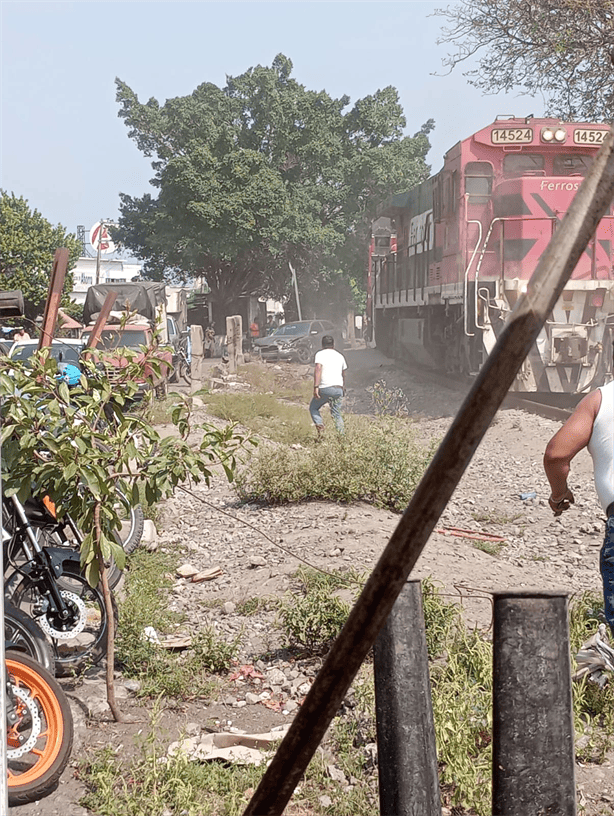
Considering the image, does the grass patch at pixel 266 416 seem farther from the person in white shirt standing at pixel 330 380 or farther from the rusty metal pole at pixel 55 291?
the rusty metal pole at pixel 55 291

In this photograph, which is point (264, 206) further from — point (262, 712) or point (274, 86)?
point (262, 712)

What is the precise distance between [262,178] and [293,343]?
10429mm

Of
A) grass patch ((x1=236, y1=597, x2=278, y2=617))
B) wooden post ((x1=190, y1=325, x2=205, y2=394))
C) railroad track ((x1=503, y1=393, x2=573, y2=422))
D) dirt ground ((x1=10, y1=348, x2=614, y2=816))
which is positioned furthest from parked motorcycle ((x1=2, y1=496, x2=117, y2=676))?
wooden post ((x1=190, y1=325, x2=205, y2=394))

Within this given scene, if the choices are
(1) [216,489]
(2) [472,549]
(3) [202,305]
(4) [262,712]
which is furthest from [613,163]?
(3) [202,305]

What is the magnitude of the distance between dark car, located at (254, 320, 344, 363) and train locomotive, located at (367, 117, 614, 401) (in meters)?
16.4

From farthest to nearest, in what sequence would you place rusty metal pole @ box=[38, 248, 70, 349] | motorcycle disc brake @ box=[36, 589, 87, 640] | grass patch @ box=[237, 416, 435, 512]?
1. grass patch @ box=[237, 416, 435, 512]
2. motorcycle disc brake @ box=[36, 589, 87, 640]
3. rusty metal pole @ box=[38, 248, 70, 349]

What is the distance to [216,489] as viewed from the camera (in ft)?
33.5

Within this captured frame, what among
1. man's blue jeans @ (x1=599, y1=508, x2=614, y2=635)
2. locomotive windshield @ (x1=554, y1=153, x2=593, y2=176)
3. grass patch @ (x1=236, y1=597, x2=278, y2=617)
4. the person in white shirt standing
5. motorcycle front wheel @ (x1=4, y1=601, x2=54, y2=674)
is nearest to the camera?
man's blue jeans @ (x1=599, y1=508, x2=614, y2=635)

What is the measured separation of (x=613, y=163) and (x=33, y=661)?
311 centimetres

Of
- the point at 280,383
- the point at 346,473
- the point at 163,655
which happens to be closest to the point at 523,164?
the point at 346,473

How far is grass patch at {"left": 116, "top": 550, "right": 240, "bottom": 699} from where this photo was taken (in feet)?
15.3

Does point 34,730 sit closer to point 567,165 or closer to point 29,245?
point 567,165

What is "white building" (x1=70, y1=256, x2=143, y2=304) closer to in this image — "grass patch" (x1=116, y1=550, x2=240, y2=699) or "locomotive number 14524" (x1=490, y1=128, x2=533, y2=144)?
"locomotive number 14524" (x1=490, y1=128, x2=533, y2=144)

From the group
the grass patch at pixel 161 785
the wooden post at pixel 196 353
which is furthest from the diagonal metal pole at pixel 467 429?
the wooden post at pixel 196 353
